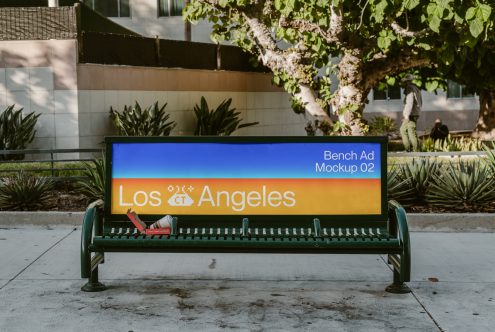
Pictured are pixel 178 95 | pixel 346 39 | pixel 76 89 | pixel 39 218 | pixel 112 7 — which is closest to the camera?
pixel 39 218

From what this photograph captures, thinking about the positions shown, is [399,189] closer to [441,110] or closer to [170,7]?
[170,7]

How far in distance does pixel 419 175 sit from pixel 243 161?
16.5 ft

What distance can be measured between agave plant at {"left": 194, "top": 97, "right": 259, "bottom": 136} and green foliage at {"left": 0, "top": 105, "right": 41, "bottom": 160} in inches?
190

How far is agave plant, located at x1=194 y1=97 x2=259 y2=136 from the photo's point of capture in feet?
70.6

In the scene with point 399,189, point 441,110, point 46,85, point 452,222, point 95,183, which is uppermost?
point 46,85

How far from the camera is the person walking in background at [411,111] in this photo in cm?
2038

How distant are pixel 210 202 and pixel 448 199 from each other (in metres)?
4.89

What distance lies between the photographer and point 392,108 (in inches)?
1494

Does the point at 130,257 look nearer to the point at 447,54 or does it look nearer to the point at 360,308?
the point at 360,308

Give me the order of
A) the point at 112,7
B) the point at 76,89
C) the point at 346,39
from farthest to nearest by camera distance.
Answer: the point at 112,7 < the point at 76,89 < the point at 346,39

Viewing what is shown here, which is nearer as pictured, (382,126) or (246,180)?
(246,180)

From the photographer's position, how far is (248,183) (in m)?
7.66

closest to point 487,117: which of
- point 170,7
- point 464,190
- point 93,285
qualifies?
point 170,7

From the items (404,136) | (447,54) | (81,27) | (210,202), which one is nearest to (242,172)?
(210,202)
